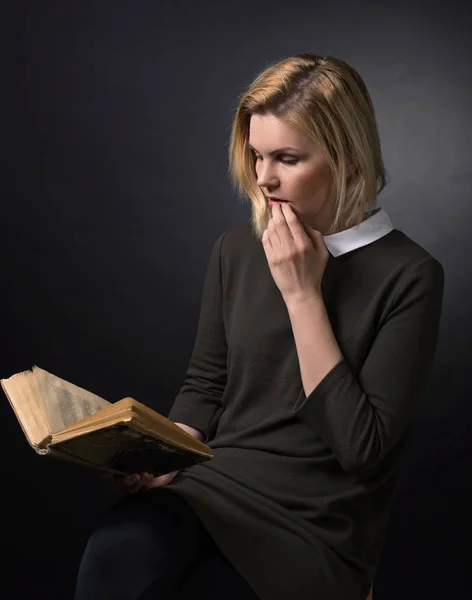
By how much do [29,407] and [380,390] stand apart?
54 centimetres

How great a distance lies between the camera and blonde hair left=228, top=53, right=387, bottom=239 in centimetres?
174

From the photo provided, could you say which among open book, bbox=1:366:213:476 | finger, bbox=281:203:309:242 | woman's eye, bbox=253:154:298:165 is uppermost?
woman's eye, bbox=253:154:298:165

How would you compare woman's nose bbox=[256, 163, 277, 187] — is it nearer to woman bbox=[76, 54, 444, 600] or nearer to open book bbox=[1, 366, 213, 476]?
woman bbox=[76, 54, 444, 600]

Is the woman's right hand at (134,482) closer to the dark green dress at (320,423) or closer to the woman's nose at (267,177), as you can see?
the dark green dress at (320,423)

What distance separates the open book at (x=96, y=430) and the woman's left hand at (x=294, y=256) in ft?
1.04

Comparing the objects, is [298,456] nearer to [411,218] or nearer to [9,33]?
[411,218]

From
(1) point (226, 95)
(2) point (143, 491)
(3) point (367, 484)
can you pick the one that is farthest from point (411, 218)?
(2) point (143, 491)

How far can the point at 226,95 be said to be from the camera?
2693mm

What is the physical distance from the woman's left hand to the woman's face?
38mm

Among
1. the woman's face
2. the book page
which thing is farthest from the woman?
the book page

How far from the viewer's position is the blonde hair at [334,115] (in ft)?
5.72

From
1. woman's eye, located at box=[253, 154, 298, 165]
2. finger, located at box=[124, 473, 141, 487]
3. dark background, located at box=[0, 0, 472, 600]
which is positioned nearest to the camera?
finger, located at box=[124, 473, 141, 487]

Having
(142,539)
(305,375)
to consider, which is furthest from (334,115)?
(142,539)

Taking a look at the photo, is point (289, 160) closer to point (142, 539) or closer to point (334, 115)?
point (334, 115)
